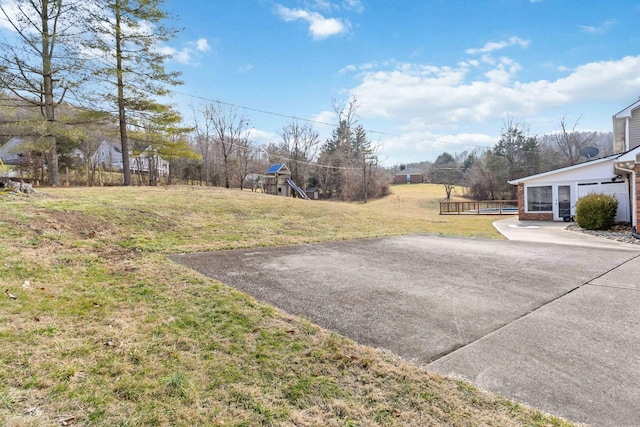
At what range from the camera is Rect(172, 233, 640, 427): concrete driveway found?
7.17 feet

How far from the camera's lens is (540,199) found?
16500 mm

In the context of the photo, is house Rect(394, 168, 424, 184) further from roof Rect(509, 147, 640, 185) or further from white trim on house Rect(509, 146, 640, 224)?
Result: white trim on house Rect(509, 146, 640, 224)

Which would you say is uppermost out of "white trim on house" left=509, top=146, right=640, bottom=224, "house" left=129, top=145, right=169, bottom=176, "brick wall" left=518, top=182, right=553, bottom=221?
"house" left=129, top=145, right=169, bottom=176

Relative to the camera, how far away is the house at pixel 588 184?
40.4 ft

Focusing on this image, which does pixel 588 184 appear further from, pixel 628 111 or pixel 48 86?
pixel 48 86

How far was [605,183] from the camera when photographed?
13898 mm

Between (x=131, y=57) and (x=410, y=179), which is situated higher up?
(x=131, y=57)

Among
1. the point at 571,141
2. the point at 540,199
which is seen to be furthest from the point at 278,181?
the point at 571,141

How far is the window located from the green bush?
4466 mm

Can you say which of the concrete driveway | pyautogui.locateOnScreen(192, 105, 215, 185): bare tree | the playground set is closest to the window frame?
the concrete driveway

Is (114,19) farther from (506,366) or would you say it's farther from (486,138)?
(486,138)

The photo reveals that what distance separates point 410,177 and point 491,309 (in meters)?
55.3

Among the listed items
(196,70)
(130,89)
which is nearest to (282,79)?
(196,70)

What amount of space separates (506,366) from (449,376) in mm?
498
